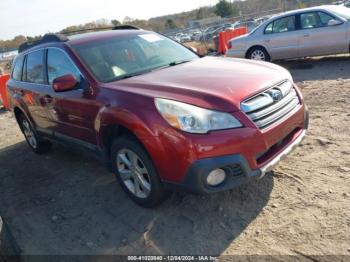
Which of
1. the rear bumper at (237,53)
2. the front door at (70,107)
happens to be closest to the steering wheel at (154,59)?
the front door at (70,107)

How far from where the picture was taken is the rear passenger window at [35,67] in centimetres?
516

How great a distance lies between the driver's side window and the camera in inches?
168

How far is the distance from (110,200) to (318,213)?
2.18 metres

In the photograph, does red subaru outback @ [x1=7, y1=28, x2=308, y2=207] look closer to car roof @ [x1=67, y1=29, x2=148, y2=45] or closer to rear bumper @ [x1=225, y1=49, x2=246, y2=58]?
car roof @ [x1=67, y1=29, x2=148, y2=45]

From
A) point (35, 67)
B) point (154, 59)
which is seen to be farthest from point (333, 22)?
point (35, 67)

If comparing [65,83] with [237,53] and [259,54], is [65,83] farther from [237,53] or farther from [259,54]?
[237,53]

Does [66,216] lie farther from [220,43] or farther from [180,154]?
[220,43]

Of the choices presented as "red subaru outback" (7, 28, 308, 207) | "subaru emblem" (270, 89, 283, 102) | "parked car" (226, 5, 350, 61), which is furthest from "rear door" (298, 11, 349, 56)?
"subaru emblem" (270, 89, 283, 102)

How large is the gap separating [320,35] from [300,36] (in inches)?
21.1

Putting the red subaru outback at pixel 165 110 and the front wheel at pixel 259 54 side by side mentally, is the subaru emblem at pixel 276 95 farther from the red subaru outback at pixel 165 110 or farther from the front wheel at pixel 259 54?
the front wheel at pixel 259 54

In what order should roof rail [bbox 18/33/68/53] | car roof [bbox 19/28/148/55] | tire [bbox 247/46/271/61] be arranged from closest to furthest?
1. car roof [bbox 19/28/148/55]
2. roof rail [bbox 18/33/68/53]
3. tire [bbox 247/46/271/61]

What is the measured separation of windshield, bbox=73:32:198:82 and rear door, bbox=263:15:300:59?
602 centimetres

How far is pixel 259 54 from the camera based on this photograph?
1082 cm

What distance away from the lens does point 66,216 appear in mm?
4062
